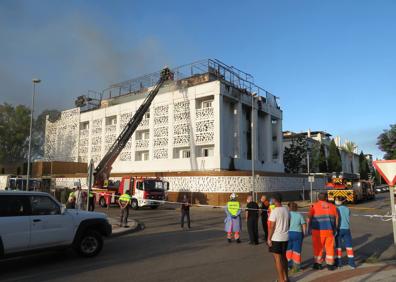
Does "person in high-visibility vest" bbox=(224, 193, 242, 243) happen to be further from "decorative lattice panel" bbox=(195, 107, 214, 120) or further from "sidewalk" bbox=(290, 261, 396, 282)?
"decorative lattice panel" bbox=(195, 107, 214, 120)

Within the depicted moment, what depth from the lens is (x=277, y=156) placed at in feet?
177

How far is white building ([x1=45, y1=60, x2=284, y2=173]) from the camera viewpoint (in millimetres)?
41719

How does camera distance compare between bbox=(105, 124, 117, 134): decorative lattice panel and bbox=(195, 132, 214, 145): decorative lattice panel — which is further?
bbox=(105, 124, 117, 134): decorative lattice panel

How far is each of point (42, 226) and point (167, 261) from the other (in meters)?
3.11

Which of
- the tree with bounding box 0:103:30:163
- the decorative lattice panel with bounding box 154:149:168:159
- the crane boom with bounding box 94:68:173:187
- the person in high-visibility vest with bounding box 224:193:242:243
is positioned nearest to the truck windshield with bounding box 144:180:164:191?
the crane boom with bounding box 94:68:173:187

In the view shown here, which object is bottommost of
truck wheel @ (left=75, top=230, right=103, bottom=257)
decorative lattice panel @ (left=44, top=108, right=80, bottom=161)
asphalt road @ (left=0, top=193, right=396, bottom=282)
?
asphalt road @ (left=0, top=193, right=396, bottom=282)

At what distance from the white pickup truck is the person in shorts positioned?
5.12m

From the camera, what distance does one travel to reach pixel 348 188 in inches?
1400

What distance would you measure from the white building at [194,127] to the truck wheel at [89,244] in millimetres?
29797

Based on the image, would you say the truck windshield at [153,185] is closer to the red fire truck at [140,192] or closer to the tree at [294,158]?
the red fire truck at [140,192]

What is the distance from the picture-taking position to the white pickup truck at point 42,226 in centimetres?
825

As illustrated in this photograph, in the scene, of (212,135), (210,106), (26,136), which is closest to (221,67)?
(210,106)

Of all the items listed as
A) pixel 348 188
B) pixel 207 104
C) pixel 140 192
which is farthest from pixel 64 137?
pixel 348 188

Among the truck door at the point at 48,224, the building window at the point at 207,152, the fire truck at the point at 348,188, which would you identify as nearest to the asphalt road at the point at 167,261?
the truck door at the point at 48,224
